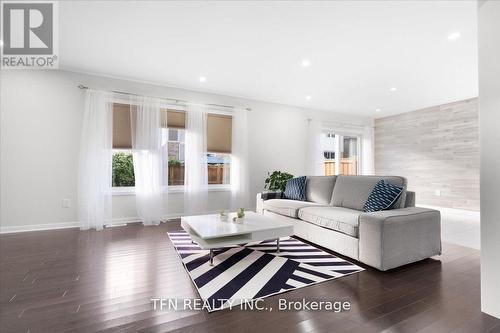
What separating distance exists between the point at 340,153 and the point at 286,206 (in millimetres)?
4124

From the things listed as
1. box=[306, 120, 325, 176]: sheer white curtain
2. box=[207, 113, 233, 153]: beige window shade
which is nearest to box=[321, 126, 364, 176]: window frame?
box=[306, 120, 325, 176]: sheer white curtain

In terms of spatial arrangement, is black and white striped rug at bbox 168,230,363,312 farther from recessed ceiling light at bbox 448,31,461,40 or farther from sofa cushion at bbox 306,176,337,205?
recessed ceiling light at bbox 448,31,461,40

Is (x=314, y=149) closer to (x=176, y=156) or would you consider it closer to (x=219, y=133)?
(x=219, y=133)

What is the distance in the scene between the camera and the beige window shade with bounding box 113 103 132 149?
4285 millimetres

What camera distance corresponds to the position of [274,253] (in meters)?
2.78

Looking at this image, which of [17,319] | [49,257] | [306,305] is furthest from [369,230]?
[49,257]

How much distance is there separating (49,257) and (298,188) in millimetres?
3545

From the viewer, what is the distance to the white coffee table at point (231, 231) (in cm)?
240

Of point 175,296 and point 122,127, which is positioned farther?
point 122,127

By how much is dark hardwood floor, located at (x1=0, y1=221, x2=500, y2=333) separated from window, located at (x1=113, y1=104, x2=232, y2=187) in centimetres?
194

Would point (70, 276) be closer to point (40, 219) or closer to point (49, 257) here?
point (49, 257)

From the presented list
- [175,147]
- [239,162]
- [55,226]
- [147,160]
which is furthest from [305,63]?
[55,226]

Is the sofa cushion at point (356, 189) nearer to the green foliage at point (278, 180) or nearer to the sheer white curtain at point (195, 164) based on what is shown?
the green foliage at point (278, 180)

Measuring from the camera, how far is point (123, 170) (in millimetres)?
4508
